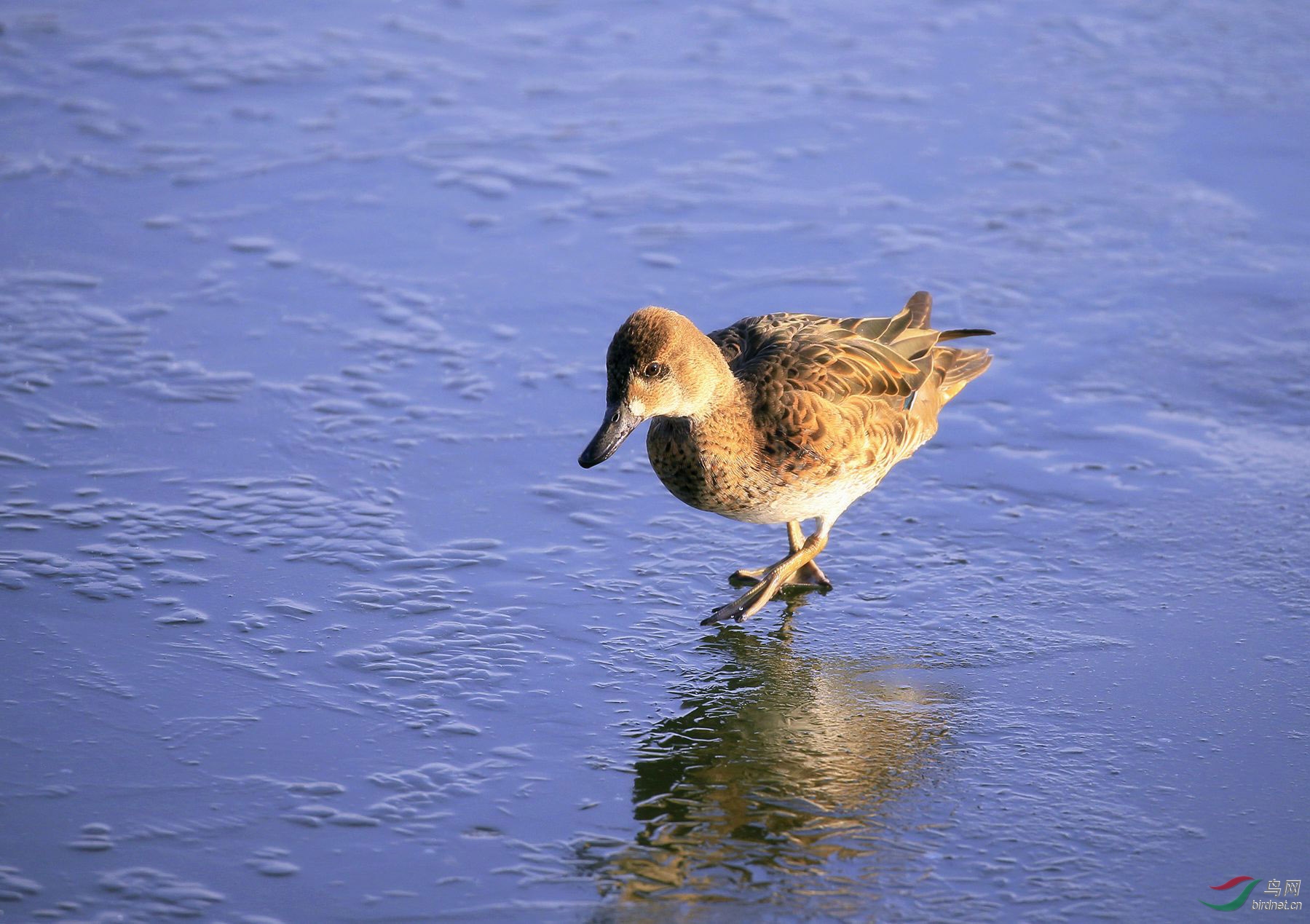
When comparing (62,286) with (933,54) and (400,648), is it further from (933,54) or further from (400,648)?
(933,54)

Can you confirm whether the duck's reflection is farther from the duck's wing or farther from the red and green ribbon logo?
the duck's wing

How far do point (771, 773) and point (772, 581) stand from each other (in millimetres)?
1227

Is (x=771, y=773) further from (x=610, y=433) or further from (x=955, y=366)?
(x=955, y=366)

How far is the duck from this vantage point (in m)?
5.30

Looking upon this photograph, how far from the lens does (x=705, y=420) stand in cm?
549

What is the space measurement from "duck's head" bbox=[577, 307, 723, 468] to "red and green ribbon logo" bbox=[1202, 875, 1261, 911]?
243cm


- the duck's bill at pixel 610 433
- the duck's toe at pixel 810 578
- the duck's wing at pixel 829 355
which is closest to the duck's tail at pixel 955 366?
the duck's wing at pixel 829 355

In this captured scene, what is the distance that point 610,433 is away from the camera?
17.4ft

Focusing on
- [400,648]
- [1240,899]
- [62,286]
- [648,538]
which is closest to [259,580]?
[400,648]

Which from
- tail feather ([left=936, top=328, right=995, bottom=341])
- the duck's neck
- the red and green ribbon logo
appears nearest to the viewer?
the red and green ribbon logo

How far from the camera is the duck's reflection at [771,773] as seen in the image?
162 inches

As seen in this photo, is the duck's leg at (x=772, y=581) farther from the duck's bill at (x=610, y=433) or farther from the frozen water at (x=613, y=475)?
the duck's bill at (x=610, y=433)

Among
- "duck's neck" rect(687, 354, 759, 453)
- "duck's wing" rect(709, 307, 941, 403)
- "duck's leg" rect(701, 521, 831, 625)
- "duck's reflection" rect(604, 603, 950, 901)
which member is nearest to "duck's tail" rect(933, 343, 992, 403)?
"duck's wing" rect(709, 307, 941, 403)

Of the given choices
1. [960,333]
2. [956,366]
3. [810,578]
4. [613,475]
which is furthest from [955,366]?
[613,475]
